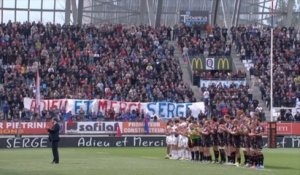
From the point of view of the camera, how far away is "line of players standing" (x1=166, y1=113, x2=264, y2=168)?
30.4m

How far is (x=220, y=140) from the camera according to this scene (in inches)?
1305

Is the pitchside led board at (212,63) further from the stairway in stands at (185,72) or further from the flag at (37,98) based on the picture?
the flag at (37,98)

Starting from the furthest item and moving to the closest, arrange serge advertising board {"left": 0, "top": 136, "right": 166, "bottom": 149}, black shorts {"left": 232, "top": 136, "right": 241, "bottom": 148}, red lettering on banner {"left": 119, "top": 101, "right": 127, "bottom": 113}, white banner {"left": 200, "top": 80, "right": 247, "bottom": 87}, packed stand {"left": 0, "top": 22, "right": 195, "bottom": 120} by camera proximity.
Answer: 1. white banner {"left": 200, "top": 80, "right": 247, "bottom": 87}
2. red lettering on banner {"left": 119, "top": 101, "right": 127, "bottom": 113}
3. packed stand {"left": 0, "top": 22, "right": 195, "bottom": 120}
4. serge advertising board {"left": 0, "top": 136, "right": 166, "bottom": 149}
5. black shorts {"left": 232, "top": 136, "right": 241, "bottom": 148}

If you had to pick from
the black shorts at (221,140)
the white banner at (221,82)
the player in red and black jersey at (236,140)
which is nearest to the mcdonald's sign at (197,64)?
the white banner at (221,82)

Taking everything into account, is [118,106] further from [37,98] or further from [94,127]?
[37,98]

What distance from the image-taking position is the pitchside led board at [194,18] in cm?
6781

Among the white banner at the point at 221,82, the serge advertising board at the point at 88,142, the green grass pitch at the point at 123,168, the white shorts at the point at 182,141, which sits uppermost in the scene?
the white banner at the point at 221,82

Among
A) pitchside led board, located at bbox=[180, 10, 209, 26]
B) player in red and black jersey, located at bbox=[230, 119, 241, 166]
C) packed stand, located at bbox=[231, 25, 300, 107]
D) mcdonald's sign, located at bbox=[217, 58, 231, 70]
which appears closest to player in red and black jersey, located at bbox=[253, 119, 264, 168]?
player in red and black jersey, located at bbox=[230, 119, 241, 166]


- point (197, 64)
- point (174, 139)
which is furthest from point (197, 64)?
point (174, 139)

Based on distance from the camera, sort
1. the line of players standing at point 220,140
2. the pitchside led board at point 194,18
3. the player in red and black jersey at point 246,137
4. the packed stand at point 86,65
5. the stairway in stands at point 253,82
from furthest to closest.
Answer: the pitchside led board at point 194,18 < the stairway in stands at point 253,82 < the packed stand at point 86,65 < the player in red and black jersey at point 246,137 < the line of players standing at point 220,140

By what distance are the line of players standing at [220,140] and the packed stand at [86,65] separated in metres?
15.8

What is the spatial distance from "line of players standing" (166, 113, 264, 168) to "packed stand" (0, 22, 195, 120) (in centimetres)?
1579

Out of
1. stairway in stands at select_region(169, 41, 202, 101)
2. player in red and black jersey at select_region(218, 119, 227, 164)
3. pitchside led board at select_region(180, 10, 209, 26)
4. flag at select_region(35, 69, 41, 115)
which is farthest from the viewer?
pitchside led board at select_region(180, 10, 209, 26)

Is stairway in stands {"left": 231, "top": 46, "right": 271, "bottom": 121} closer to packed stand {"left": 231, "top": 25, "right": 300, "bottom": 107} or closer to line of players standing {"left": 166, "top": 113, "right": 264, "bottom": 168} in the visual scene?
packed stand {"left": 231, "top": 25, "right": 300, "bottom": 107}
